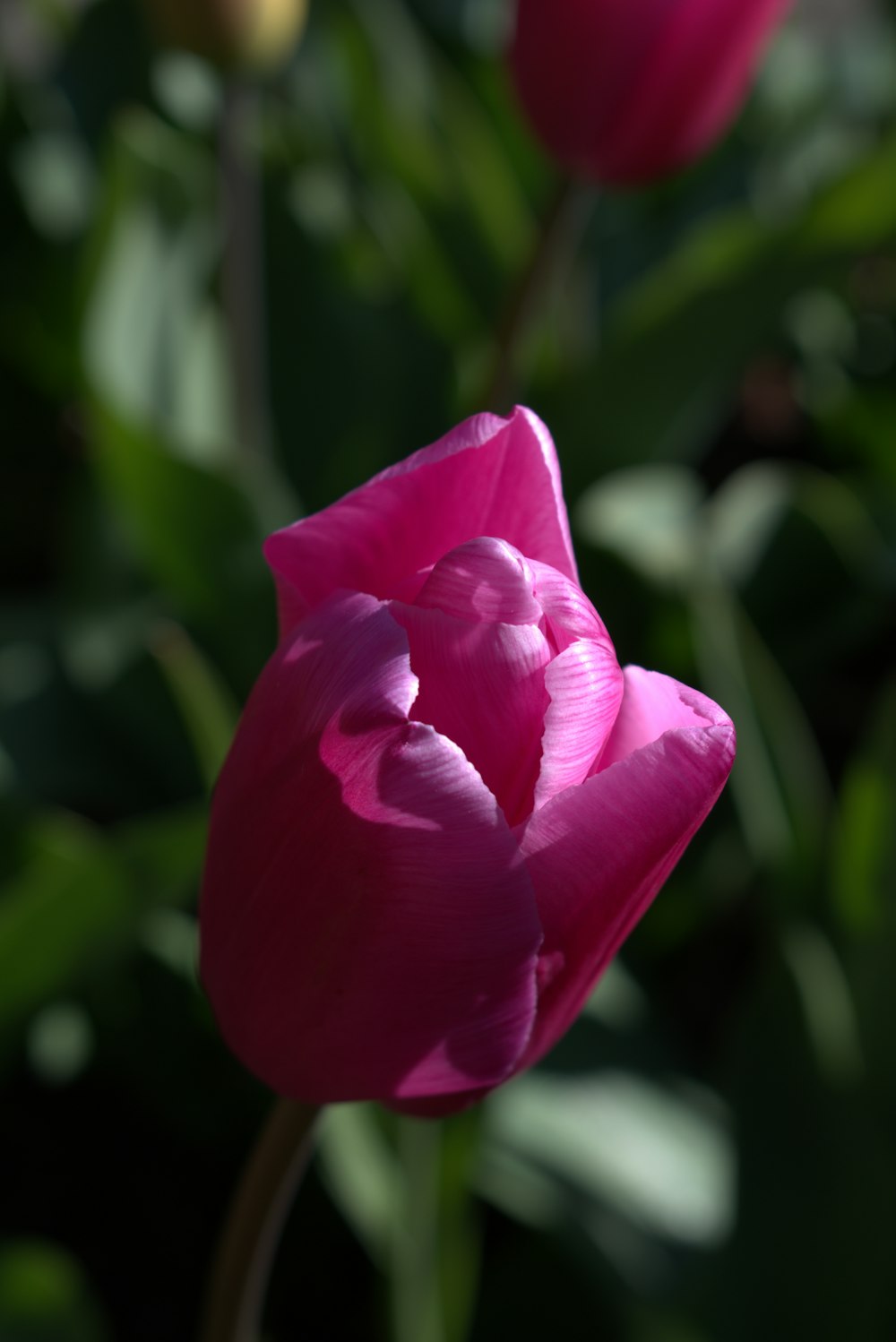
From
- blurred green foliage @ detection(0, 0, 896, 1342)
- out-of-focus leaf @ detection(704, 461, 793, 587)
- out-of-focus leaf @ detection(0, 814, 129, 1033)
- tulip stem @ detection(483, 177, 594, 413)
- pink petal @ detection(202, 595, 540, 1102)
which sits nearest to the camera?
pink petal @ detection(202, 595, 540, 1102)

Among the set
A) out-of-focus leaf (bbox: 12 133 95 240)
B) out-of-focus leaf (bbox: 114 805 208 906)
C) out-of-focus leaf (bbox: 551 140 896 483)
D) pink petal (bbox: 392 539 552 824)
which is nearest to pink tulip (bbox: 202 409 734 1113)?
pink petal (bbox: 392 539 552 824)

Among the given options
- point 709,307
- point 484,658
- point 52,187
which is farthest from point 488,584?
point 52,187

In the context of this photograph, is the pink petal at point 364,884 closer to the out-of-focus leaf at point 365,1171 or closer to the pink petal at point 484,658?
the pink petal at point 484,658

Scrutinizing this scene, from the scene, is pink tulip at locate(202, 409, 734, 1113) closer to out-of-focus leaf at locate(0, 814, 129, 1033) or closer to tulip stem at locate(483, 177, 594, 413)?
out-of-focus leaf at locate(0, 814, 129, 1033)

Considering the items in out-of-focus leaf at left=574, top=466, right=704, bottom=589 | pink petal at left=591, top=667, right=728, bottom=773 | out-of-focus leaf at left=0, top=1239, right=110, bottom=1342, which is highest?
pink petal at left=591, top=667, right=728, bottom=773

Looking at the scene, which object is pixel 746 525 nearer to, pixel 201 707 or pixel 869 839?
pixel 869 839

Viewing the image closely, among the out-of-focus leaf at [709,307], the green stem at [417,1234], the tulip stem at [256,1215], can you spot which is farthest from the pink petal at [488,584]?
the out-of-focus leaf at [709,307]

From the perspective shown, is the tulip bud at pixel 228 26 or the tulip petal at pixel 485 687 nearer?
the tulip petal at pixel 485 687
